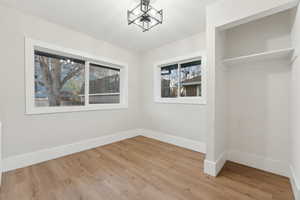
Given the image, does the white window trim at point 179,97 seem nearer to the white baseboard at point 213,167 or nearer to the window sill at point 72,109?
the window sill at point 72,109

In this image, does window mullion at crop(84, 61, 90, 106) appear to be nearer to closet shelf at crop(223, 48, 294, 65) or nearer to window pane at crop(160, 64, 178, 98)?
window pane at crop(160, 64, 178, 98)

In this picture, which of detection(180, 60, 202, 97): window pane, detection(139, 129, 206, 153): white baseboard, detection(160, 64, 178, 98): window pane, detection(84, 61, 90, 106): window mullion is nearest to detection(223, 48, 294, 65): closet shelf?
detection(180, 60, 202, 97): window pane

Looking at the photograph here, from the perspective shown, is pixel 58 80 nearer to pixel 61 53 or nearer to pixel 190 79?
pixel 61 53

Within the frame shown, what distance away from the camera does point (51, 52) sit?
2.35m

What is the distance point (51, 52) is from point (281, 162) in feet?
13.2

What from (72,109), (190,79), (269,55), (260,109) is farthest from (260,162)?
(72,109)

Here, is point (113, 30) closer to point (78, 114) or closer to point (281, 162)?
point (78, 114)

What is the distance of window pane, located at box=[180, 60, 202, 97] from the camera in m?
2.75

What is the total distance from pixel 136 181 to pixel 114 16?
2.49 metres

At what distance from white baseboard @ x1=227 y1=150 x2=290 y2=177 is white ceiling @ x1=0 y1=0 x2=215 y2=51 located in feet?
7.62

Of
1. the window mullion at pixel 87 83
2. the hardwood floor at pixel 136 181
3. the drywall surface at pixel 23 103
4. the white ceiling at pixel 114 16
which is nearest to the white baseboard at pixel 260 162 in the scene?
the hardwood floor at pixel 136 181

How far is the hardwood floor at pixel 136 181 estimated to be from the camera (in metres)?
1.42

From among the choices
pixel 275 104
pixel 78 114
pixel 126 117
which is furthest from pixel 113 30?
pixel 275 104

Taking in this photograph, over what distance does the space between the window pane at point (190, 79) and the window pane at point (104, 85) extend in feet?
5.59
